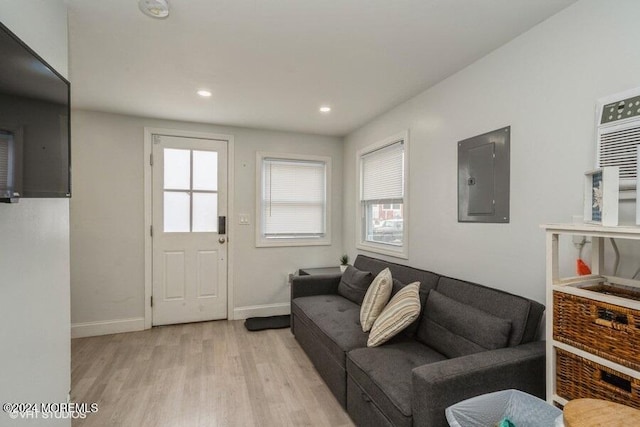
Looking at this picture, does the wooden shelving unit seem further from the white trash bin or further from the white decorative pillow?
the white decorative pillow

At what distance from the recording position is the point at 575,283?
4.39ft

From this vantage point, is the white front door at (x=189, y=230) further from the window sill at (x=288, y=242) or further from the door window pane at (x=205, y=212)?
the window sill at (x=288, y=242)

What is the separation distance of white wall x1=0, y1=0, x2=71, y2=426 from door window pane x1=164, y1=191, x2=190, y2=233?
1851 mm

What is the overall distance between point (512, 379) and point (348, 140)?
3.29 m

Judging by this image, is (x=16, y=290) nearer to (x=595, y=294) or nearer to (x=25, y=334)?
(x=25, y=334)

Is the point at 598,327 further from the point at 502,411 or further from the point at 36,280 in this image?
the point at 36,280

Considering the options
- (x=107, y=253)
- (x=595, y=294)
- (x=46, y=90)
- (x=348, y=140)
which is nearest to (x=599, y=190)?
(x=595, y=294)

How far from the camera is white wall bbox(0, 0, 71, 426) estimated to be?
1.22m

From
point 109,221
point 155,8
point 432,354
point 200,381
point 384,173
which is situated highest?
point 155,8

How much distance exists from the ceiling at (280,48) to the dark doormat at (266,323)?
7.98 feet

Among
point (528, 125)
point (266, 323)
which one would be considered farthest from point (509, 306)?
point (266, 323)

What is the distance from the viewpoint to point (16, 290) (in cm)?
128

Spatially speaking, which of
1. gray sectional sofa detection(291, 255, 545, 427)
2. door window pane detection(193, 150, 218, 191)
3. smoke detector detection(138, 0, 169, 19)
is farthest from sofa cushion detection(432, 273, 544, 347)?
door window pane detection(193, 150, 218, 191)

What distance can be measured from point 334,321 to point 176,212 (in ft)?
7.60
